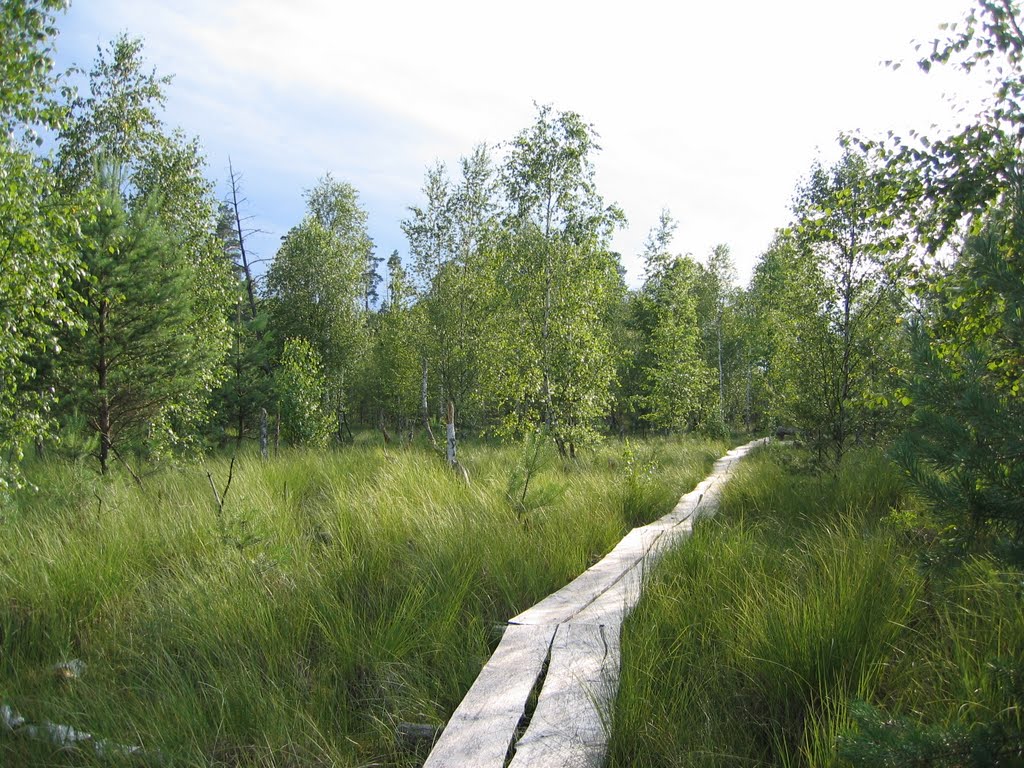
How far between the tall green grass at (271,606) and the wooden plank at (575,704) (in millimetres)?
490

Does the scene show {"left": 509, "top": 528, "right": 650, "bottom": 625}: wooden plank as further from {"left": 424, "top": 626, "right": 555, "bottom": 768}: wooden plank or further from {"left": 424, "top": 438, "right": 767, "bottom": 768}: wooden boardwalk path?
{"left": 424, "top": 626, "right": 555, "bottom": 768}: wooden plank

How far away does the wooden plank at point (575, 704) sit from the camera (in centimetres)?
246

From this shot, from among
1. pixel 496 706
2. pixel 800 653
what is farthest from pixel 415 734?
pixel 800 653

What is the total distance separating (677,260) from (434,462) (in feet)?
67.1

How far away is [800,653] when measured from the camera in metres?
2.89

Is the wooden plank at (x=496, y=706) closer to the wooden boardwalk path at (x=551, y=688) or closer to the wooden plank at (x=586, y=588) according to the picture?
the wooden boardwalk path at (x=551, y=688)

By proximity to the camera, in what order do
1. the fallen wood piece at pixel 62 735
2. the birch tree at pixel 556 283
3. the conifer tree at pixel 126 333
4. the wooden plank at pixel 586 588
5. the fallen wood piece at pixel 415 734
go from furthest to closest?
the birch tree at pixel 556 283 < the conifer tree at pixel 126 333 < the wooden plank at pixel 586 588 < the fallen wood piece at pixel 415 734 < the fallen wood piece at pixel 62 735

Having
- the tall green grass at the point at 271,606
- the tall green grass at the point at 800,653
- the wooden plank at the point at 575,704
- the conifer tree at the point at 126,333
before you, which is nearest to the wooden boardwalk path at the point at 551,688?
the wooden plank at the point at 575,704

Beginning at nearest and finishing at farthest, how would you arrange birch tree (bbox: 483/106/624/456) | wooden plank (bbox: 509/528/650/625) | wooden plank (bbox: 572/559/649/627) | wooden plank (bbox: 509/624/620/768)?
wooden plank (bbox: 509/624/620/768) < wooden plank (bbox: 572/559/649/627) < wooden plank (bbox: 509/528/650/625) < birch tree (bbox: 483/106/624/456)

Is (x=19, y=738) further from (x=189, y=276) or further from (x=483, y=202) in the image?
(x=483, y=202)

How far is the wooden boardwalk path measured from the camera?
8.20 ft

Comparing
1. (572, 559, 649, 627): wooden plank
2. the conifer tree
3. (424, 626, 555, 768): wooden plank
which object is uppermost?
the conifer tree

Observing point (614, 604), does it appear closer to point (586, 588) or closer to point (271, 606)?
point (586, 588)

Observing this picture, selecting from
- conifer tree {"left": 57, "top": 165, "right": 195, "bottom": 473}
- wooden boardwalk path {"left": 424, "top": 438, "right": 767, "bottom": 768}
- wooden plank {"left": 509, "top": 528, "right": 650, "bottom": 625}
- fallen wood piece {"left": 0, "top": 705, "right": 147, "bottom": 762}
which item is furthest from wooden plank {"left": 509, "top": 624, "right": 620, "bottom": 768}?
conifer tree {"left": 57, "top": 165, "right": 195, "bottom": 473}
